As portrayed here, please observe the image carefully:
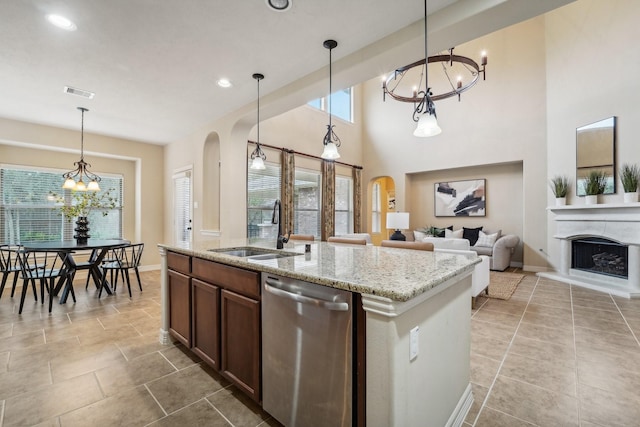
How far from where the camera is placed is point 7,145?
493 centimetres

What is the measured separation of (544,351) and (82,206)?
601 centimetres

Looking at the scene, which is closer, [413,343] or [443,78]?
[413,343]

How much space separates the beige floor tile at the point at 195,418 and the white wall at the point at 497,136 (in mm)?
6795

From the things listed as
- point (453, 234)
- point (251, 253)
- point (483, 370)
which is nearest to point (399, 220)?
point (453, 234)

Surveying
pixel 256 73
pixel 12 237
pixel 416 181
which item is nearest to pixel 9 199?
pixel 12 237

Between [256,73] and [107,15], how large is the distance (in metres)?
1.37

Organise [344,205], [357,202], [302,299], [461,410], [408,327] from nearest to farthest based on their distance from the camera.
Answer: [408,327]
[302,299]
[461,410]
[344,205]
[357,202]

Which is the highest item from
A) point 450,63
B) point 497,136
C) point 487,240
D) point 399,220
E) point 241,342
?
point 450,63

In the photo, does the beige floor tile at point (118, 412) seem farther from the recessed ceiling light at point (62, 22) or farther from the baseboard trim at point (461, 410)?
the recessed ceiling light at point (62, 22)

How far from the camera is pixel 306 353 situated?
4.69 ft

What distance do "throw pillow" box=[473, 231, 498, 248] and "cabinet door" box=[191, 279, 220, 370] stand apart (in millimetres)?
6154

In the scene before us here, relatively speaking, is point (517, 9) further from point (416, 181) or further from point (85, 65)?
point (416, 181)

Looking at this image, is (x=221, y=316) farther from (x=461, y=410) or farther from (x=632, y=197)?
(x=632, y=197)

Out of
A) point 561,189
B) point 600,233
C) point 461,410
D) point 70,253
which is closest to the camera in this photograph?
point 461,410
